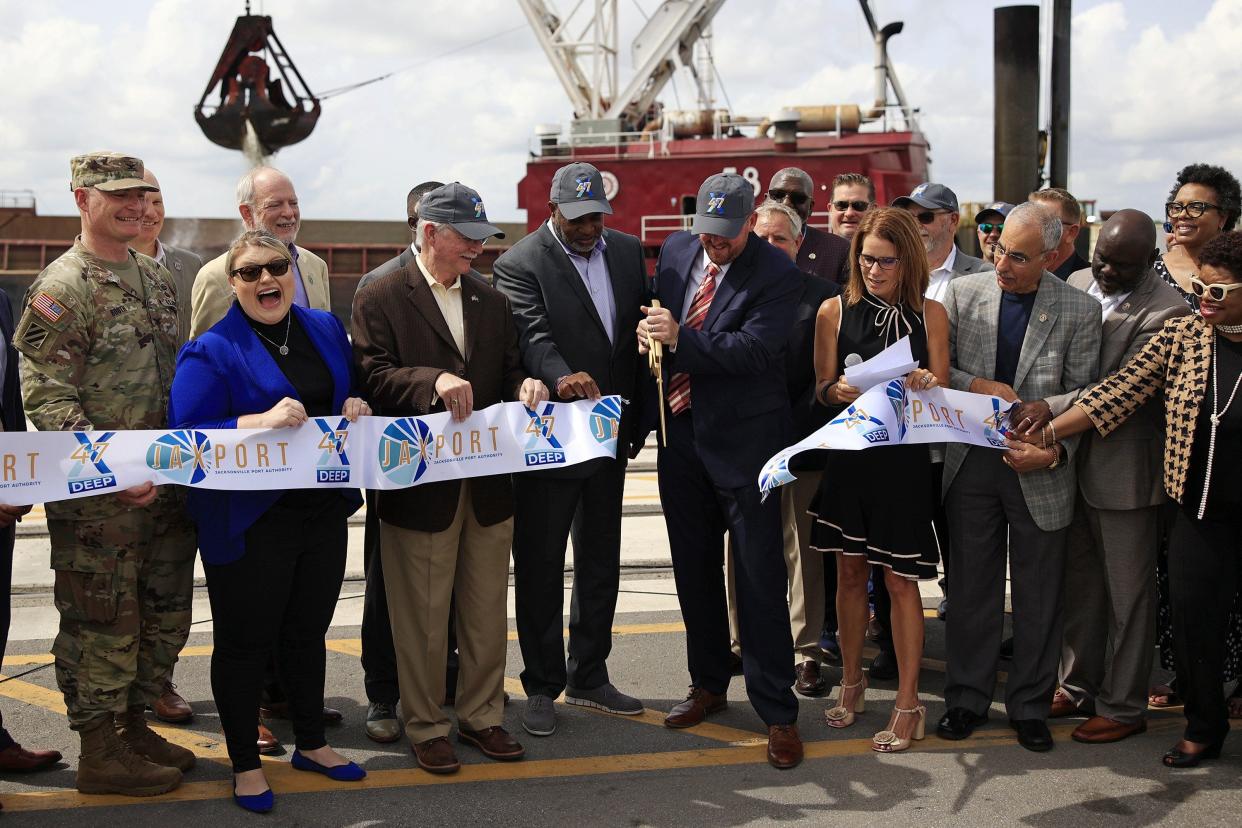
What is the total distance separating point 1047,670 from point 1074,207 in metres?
2.72

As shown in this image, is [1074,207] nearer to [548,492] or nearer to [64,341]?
[548,492]

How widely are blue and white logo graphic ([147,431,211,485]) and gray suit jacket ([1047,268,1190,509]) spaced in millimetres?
3304

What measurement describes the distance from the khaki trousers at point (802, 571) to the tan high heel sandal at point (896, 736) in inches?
34.1

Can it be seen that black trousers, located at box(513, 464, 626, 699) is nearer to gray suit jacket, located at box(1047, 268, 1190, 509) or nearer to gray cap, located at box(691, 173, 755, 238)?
gray cap, located at box(691, 173, 755, 238)

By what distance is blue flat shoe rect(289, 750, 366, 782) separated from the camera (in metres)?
4.72

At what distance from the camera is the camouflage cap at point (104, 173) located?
4508 millimetres

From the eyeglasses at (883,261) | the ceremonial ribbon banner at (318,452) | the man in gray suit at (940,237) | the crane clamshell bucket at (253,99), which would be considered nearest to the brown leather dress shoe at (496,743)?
the ceremonial ribbon banner at (318,452)

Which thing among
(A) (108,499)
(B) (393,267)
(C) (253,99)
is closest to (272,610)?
(A) (108,499)

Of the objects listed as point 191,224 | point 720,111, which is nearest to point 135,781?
point 720,111

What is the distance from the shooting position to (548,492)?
523 centimetres

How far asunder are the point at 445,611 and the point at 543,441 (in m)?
0.78

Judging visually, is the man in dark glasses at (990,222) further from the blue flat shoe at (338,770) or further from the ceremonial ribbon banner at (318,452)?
the blue flat shoe at (338,770)

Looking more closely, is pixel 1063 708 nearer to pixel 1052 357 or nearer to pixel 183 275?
pixel 1052 357

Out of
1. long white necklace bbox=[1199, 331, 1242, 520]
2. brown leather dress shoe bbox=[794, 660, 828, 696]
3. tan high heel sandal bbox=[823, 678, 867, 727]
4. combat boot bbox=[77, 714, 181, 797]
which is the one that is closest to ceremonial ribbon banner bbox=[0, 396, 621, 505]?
combat boot bbox=[77, 714, 181, 797]
